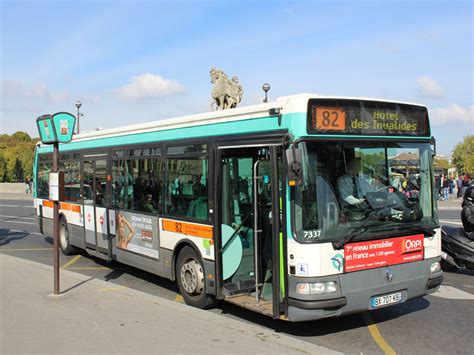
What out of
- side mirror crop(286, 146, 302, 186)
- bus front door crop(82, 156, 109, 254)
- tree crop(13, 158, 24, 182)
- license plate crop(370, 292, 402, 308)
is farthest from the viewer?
tree crop(13, 158, 24, 182)

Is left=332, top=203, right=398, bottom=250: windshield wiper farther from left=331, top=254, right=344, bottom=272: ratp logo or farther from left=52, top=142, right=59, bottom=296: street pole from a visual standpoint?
left=52, top=142, right=59, bottom=296: street pole

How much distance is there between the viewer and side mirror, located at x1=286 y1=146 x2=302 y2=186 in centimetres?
514

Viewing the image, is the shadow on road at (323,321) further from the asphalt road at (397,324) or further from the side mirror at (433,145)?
the side mirror at (433,145)

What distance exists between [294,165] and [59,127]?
162 inches

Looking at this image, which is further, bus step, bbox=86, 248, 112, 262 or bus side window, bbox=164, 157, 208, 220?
bus step, bbox=86, 248, 112, 262

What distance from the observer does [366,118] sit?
5.81 m

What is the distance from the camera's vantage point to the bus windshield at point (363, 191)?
531 cm

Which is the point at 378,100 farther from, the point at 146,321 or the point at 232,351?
the point at 146,321

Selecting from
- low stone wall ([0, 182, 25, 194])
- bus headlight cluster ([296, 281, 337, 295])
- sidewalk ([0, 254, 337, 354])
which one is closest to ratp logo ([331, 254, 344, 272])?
bus headlight cluster ([296, 281, 337, 295])

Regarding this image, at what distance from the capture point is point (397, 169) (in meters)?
6.12

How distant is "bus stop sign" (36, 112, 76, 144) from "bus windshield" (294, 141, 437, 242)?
13.2ft

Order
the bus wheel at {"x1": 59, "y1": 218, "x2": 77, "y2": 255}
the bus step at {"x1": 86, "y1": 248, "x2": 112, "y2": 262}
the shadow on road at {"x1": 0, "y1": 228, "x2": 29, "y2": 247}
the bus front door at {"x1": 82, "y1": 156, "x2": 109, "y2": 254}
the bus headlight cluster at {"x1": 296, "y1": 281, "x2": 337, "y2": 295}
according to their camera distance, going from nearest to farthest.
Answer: the bus headlight cluster at {"x1": 296, "y1": 281, "x2": 337, "y2": 295} → the bus step at {"x1": 86, "y1": 248, "x2": 112, "y2": 262} → the bus front door at {"x1": 82, "y1": 156, "x2": 109, "y2": 254} → the bus wheel at {"x1": 59, "y1": 218, "x2": 77, "y2": 255} → the shadow on road at {"x1": 0, "y1": 228, "x2": 29, "y2": 247}

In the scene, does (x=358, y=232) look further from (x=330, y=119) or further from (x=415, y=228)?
(x=330, y=119)

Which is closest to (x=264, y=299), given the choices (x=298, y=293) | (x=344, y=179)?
(x=298, y=293)
